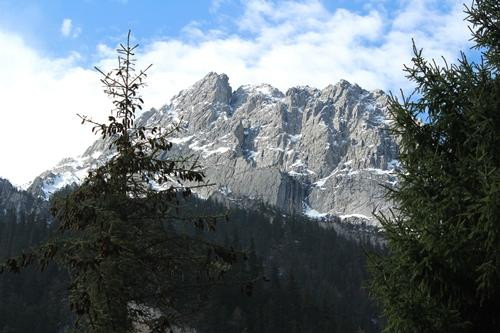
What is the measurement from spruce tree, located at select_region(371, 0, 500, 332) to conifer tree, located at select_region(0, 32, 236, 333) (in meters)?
3.51

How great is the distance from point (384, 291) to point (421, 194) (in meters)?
1.87

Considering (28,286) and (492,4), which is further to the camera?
(28,286)

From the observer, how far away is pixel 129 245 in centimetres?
1113

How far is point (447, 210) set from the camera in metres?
10.2

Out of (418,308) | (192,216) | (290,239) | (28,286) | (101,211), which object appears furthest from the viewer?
(290,239)

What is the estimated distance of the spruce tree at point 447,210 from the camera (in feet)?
31.2

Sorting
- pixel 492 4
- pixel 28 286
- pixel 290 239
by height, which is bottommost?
pixel 28 286

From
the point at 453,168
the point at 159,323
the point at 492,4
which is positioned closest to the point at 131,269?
the point at 159,323

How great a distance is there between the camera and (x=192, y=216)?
11.6m

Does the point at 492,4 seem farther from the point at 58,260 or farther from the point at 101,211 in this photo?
the point at 58,260

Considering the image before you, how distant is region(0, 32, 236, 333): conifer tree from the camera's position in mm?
10586

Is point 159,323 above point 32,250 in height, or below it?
below

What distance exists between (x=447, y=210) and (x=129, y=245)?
19.6 ft

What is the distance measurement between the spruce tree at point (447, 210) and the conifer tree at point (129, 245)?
351 centimetres
